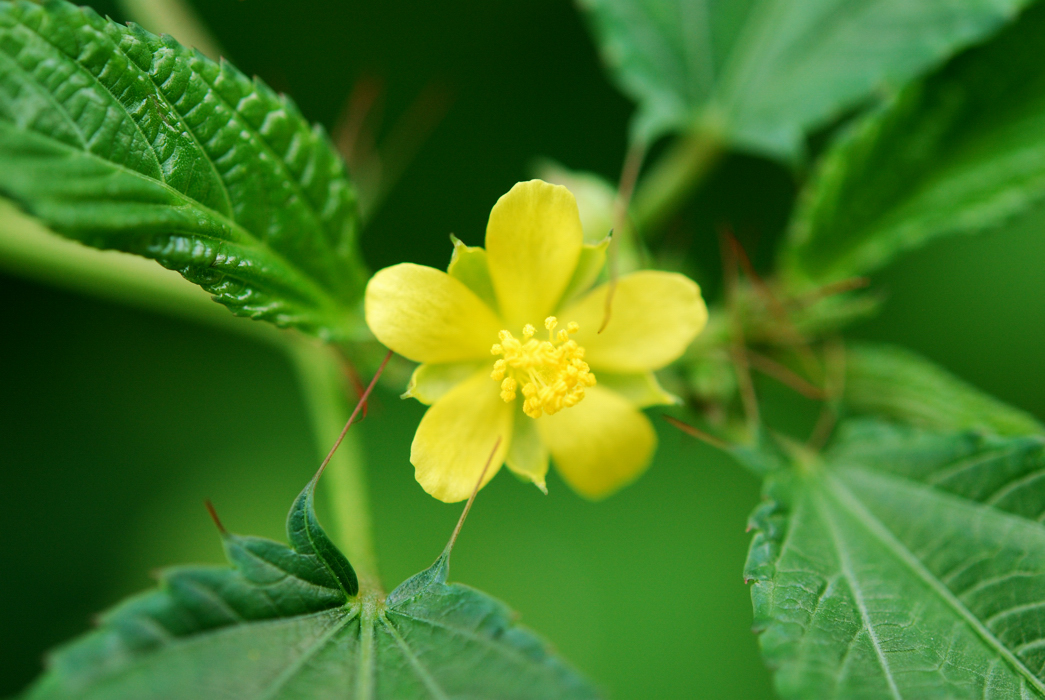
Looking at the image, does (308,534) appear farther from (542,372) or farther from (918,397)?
(918,397)

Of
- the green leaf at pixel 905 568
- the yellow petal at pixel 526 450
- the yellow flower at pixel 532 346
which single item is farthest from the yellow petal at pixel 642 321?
the green leaf at pixel 905 568

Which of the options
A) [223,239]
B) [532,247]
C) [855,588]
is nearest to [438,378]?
[532,247]

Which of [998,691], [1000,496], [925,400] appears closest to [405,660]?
[998,691]

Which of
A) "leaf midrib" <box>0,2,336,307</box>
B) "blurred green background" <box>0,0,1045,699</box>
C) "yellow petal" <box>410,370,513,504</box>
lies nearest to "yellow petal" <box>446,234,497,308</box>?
"yellow petal" <box>410,370,513,504</box>

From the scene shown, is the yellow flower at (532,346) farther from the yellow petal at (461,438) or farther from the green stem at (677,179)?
the green stem at (677,179)

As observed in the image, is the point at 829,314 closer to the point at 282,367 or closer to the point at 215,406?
the point at 282,367
